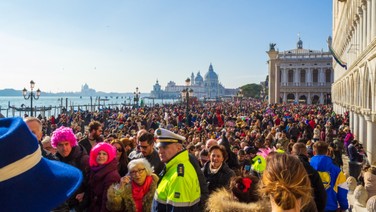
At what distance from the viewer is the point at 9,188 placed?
1.35 meters

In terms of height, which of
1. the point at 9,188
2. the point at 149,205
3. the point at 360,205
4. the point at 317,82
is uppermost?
the point at 317,82

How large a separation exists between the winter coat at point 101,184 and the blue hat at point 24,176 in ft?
8.77

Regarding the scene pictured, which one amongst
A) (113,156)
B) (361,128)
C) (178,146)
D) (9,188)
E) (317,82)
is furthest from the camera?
(317,82)

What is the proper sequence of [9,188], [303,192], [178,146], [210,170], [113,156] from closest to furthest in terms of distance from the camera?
[9,188] < [303,192] < [178,146] < [113,156] < [210,170]

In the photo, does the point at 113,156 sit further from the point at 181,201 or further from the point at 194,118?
the point at 194,118

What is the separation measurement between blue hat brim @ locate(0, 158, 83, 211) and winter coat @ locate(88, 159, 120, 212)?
259 centimetres

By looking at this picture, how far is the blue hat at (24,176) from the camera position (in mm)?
1334

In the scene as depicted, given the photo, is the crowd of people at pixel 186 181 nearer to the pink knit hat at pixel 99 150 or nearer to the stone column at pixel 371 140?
the pink knit hat at pixel 99 150

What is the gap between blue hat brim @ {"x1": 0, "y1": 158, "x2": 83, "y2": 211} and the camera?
1.36 metres

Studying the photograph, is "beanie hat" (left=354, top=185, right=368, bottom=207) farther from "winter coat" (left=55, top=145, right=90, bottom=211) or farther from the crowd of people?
"winter coat" (left=55, top=145, right=90, bottom=211)

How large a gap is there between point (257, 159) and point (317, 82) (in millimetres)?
70352

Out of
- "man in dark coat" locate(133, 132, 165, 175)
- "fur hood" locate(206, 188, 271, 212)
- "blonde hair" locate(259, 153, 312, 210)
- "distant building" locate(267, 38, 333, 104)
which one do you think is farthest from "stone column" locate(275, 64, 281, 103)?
"blonde hair" locate(259, 153, 312, 210)

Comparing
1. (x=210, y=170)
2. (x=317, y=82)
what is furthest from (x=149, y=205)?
(x=317, y=82)

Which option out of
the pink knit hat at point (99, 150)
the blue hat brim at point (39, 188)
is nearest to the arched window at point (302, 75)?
the pink knit hat at point (99, 150)
